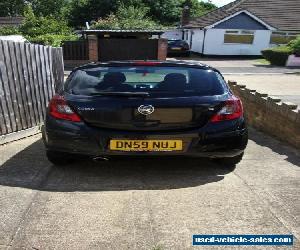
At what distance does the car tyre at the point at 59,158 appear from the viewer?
4.42 meters

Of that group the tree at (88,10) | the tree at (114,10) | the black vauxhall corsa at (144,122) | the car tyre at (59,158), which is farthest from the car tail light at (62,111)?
the tree at (88,10)

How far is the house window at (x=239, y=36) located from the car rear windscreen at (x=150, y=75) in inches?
1252

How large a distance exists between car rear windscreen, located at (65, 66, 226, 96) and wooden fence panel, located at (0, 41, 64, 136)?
1408mm

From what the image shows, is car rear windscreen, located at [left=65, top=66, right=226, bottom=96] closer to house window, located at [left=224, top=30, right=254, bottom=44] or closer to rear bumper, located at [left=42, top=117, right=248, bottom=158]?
rear bumper, located at [left=42, top=117, right=248, bottom=158]

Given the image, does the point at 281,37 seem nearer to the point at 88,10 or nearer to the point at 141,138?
the point at 88,10

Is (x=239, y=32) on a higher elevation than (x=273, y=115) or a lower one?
lower

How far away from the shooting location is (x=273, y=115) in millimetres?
6707

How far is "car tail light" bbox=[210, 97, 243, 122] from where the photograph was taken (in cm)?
417

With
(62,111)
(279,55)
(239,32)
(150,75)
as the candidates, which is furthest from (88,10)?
(62,111)

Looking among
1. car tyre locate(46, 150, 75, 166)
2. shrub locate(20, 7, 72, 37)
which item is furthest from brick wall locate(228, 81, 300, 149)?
shrub locate(20, 7, 72, 37)

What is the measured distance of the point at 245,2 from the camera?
40.3 meters

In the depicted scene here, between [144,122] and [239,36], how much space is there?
33293 mm

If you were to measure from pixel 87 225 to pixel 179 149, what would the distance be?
1.39m

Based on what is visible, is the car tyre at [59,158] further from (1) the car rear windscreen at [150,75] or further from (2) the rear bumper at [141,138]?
(1) the car rear windscreen at [150,75]
